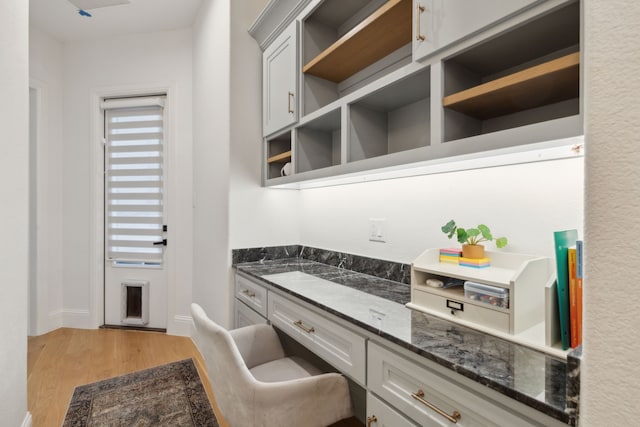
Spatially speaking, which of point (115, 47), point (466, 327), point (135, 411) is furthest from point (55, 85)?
point (466, 327)

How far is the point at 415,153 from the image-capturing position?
1.13m

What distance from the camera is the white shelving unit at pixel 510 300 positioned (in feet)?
2.67

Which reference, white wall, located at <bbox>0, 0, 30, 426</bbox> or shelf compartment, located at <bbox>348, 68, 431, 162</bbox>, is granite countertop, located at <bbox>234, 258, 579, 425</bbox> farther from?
white wall, located at <bbox>0, 0, 30, 426</bbox>

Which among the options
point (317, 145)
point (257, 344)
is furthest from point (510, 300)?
point (317, 145)

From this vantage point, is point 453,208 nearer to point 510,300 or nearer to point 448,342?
point 510,300

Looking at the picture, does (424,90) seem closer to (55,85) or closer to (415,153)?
(415,153)

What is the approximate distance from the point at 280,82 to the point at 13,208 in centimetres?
151

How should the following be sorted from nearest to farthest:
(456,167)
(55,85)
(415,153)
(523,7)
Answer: (523,7), (415,153), (456,167), (55,85)

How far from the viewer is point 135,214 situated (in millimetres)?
3166

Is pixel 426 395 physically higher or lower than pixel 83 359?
higher

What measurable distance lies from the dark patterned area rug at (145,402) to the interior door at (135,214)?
980 millimetres

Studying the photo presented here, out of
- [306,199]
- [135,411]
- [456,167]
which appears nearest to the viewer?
[456,167]

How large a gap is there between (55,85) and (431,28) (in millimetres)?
3699

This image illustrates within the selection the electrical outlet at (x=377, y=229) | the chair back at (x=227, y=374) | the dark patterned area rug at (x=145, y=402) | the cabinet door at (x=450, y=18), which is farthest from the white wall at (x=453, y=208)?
the dark patterned area rug at (x=145, y=402)
